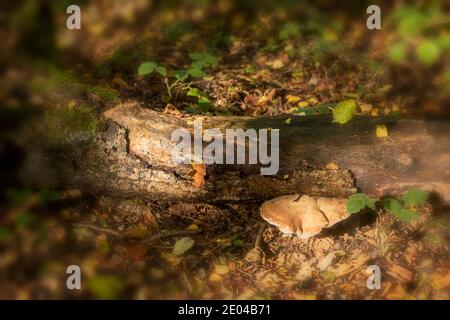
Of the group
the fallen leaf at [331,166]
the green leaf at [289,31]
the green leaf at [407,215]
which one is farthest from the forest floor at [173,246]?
the green leaf at [289,31]

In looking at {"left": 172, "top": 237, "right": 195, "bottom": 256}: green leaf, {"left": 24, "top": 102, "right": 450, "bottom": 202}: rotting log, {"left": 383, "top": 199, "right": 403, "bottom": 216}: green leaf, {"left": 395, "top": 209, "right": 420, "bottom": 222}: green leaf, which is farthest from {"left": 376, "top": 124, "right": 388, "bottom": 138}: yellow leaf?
{"left": 172, "top": 237, "right": 195, "bottom": 256}: green leaf

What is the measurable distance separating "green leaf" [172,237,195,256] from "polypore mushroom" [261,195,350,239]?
0.66m

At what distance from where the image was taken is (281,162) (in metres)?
3.76

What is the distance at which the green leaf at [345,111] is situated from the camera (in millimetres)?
3734

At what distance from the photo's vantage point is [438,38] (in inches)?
172

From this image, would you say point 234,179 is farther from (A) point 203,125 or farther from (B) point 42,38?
(B) point 42,38

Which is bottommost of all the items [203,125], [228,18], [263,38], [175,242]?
[175,242]

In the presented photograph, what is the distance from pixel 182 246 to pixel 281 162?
3.66 ft

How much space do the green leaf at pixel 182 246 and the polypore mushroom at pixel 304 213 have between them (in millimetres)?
656

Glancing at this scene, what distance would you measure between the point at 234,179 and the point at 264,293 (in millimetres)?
1026

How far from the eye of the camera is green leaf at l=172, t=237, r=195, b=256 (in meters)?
3.54

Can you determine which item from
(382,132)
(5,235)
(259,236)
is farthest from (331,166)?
(5,235)

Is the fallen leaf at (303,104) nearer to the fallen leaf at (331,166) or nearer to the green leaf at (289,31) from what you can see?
the green leaf at (289,31)

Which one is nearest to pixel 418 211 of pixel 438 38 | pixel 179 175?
pixel 438 38
